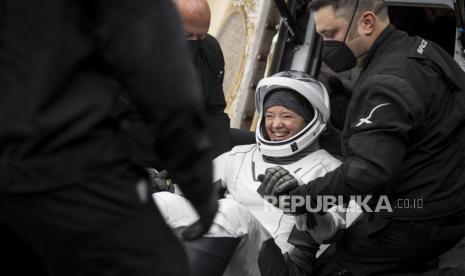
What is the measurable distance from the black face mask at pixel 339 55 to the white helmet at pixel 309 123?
51cm

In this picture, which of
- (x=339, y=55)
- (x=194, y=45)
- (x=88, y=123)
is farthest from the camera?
(x=194, y=45)

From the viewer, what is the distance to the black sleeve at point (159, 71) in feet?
5.60

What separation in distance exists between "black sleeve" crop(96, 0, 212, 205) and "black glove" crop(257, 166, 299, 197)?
1329 millimetres

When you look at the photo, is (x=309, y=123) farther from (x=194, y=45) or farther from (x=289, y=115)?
(x=194, y=45)

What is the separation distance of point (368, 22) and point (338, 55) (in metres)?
0.18

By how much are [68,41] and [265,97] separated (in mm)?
2388

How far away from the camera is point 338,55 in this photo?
3299 mm

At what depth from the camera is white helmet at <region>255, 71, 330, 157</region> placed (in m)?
3.82

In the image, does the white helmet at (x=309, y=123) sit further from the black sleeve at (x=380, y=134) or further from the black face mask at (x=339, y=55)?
the black sleeve at (x=380, y=134)

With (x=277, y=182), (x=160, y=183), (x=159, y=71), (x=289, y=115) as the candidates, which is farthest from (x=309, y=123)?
(x=159, y=71)

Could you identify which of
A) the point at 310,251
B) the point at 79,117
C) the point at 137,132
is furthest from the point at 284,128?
the point at 79,117

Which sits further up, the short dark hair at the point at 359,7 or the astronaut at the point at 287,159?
the short dark hair at the point at 359,7

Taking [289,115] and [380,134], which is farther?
[289,115]

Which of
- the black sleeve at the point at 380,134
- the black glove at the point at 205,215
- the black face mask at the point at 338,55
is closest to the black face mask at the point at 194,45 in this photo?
the black face mask at the point at 338,55
